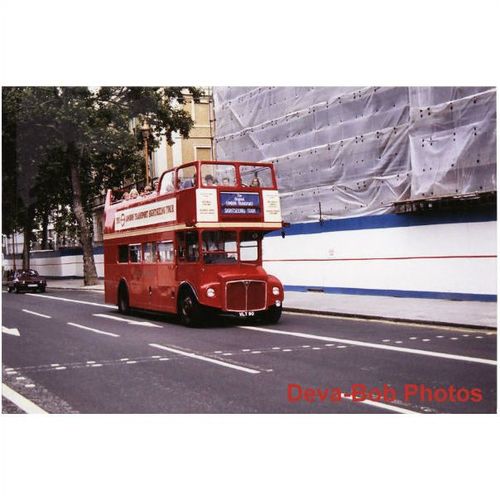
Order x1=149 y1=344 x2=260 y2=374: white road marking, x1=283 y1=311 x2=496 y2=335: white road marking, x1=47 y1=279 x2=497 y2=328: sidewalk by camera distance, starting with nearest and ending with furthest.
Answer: x1=149 y1=344 x2=260 y2=374: white road marking → x1=283 y1=311 x2=496 y2=335: white road marking → x1=47 y1=279 x2=497 y2=328: sidewalk

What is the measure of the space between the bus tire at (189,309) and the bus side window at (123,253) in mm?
3684

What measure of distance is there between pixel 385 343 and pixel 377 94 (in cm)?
901

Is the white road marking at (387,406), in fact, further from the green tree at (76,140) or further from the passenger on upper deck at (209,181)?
the passenger on upper deck at (209,181)

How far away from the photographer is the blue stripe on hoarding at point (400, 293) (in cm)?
1625

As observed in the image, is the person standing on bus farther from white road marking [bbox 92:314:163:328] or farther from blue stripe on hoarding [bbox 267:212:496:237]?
blue stripe on hoarding [bbox 267:212:496:237]

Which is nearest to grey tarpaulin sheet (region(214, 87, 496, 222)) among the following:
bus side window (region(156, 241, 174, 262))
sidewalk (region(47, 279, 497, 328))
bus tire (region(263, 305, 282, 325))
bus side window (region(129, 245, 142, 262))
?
sidewalk (region(47, 279, 497, 328))

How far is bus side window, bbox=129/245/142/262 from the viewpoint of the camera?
678 inches

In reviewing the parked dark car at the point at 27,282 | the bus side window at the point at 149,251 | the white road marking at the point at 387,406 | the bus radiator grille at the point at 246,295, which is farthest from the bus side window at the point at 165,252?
the parked dark car at the point at 27,282

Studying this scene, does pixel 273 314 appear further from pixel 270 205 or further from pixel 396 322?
pixel 396 322

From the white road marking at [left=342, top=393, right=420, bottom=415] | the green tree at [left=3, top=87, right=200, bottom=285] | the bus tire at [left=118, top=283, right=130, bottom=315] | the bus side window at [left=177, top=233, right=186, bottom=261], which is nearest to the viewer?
the white road marking at [left=342, top=393, right=420, bottom=415]

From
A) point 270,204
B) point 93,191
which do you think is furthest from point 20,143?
point 93,191

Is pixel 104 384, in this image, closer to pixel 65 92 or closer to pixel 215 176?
pixel 65 92

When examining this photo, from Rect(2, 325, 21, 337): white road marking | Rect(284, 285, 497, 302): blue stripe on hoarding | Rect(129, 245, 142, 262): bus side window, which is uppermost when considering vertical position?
Rect(129, 245, 142, 262): bus side window

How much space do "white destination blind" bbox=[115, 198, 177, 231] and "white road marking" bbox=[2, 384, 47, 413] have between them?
7311 millimetres
